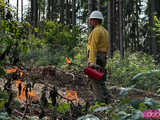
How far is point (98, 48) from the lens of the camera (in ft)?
18.7

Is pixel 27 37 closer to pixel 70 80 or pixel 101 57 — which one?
pixel 101 57

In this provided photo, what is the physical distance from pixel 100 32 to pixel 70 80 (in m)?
3.89

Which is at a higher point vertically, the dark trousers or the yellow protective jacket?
the yellow protective jacket

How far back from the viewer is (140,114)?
1.36 meters

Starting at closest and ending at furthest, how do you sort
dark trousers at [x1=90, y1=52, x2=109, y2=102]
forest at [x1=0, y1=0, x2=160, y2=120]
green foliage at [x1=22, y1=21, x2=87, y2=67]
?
forest at [x1=0, y1=0, x2=160, y2=120] → dark trousers at [x1=90, y1=52, x2=109, y2=102] → green foliage at [x1=22, y1=21, x2=87, y2=67]

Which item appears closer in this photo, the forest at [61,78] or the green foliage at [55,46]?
the forest at [61,78]

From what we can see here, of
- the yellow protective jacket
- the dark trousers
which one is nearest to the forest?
the dark trousers

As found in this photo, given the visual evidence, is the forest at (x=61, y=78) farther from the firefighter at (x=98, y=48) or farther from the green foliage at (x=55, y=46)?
the firefighter at (x=98, y=48)

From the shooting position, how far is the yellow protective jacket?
5443 millimetres

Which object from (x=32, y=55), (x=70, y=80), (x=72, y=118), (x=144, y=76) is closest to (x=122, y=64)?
(x=70, y=80)

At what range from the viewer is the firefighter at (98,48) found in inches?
216

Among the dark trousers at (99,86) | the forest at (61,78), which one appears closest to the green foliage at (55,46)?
the forest at (61,78)

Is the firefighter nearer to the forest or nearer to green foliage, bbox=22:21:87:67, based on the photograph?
the forest

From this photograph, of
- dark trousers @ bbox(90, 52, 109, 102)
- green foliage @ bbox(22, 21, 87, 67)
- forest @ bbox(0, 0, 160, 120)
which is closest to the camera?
forest @ bbox(0, 0, 160, 120)
